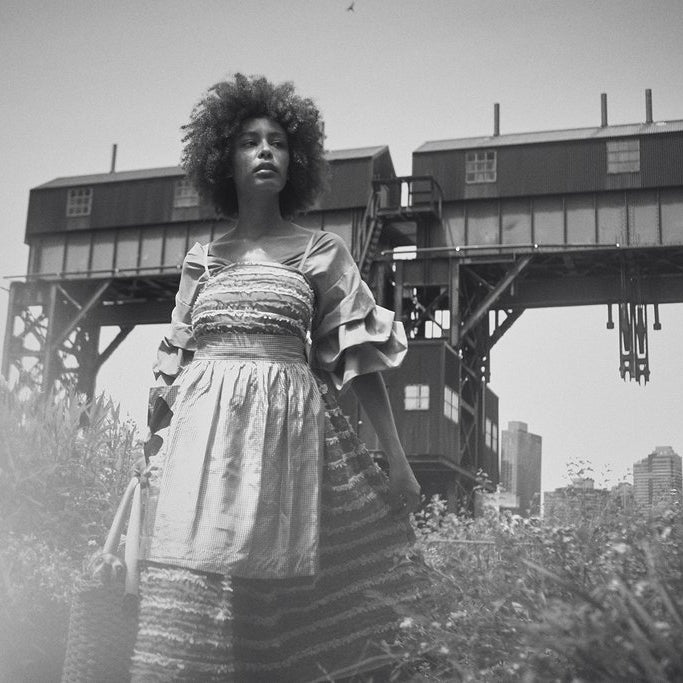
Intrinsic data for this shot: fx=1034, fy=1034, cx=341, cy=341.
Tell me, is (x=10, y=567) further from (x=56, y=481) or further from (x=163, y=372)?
(x=163, y=372)

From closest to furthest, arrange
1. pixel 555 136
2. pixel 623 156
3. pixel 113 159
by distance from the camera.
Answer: pixel 623 156, pixel 555 136, pixel 113 159

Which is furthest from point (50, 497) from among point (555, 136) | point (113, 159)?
point (113, 159)

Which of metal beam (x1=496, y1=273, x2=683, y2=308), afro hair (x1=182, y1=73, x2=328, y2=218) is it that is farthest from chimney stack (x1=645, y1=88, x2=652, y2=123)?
afro hair (x1=182, y1=73, x2=328, y2=218)

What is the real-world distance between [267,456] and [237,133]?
1.33 meters

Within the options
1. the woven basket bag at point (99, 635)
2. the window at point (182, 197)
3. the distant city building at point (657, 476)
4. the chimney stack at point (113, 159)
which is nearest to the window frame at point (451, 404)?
the distant city building at point (657, 476)

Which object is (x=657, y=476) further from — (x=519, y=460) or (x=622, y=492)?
(x=519, y=460)

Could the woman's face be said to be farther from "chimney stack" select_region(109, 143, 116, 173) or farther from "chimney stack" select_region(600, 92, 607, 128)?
"chimney stack" select_region(109, 143, 116, 173)

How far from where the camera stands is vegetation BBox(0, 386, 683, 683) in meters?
2.05

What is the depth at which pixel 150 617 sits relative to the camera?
A: 122 inches

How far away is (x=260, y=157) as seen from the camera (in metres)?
3.80

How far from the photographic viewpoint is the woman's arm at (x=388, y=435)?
3609 mm

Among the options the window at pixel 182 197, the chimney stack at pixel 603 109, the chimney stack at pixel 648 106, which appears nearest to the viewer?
the chimney stack at pixel 648 106

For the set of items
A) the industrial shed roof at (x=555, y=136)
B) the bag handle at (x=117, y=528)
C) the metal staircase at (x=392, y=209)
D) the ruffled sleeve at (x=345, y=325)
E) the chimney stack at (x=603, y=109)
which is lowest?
the bag handle at (x=117, y=528)

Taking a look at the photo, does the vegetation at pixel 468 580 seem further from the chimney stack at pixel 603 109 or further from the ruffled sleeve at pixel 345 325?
the chimney stack at pixel 603 109
